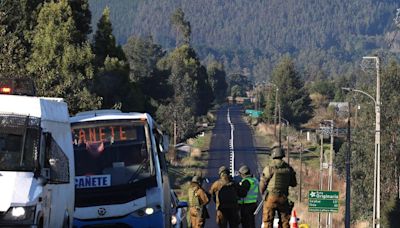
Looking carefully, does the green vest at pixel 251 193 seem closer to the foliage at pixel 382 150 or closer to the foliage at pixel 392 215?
the foliage at pixel 392 215

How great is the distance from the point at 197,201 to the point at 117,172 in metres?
3.80

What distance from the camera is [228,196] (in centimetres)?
1936

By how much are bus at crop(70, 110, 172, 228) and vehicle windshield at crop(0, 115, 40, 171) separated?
4.58 metres

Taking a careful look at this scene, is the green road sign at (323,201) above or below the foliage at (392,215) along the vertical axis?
above

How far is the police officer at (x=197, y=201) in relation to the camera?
66.6 feet

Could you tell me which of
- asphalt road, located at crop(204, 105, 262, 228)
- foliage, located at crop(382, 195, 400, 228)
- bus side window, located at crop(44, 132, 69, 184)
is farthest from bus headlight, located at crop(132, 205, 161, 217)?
foliage, located at crop(382, 195, 400, 228)

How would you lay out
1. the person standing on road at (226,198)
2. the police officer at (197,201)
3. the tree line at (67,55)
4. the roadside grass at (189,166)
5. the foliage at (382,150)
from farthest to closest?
the foliage at (382,150) < the roadside grass at (189,166) < the tree line at (67,55) < the police officer at (197,201) < the person standing on road at (226,198)

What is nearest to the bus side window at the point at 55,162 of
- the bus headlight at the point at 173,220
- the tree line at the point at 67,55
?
the bus headlight at the point at 173,220

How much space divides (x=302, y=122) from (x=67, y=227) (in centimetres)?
11658

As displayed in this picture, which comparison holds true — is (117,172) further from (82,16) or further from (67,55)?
(82,16)

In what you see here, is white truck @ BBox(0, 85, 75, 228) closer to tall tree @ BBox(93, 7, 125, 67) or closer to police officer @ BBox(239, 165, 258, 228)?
police officer @ BBox(239, 165, 258, 228)

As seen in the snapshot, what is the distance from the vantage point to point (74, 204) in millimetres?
15688

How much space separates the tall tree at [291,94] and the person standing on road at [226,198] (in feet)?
350

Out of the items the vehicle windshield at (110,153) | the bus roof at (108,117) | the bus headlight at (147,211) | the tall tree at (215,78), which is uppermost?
the tall tree at (215,78)
